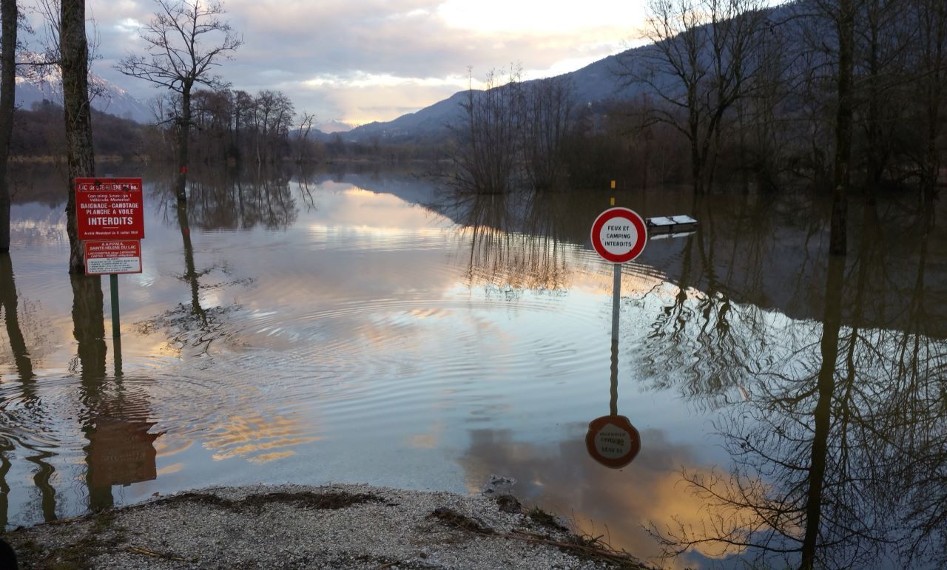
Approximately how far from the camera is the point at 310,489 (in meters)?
4.69

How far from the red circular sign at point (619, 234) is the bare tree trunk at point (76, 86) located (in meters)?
9.93

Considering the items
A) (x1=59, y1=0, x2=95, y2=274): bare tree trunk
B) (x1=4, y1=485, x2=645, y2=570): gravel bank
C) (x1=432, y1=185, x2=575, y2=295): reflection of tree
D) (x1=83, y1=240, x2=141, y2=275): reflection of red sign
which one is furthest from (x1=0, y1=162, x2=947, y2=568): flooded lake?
(x1=59, y1=0, x2=95, y2=274): bare tree trunk

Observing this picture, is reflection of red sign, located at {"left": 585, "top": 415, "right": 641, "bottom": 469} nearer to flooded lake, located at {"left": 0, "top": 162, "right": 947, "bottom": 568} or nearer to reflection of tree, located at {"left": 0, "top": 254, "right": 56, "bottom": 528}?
flooded lake, located at {"left": 0, "top": 162, "right": 947, "bottom": 568}

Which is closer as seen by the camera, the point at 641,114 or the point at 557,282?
the point at 557,282

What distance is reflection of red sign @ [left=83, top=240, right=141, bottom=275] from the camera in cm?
809

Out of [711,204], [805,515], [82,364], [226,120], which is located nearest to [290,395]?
[82,364]

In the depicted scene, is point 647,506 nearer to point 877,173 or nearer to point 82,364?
point 82,364

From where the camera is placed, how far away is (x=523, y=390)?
711cm

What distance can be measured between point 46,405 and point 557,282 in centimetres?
911

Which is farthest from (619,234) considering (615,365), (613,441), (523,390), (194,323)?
(194,323)

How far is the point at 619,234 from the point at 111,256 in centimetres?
626

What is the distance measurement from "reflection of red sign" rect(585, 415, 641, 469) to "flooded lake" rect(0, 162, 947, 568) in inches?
3.1

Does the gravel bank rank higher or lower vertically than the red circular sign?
lower

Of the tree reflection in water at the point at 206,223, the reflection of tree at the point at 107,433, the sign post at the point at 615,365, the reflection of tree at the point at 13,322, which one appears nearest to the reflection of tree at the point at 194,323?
the tree reflection in water at the point at 206,223
